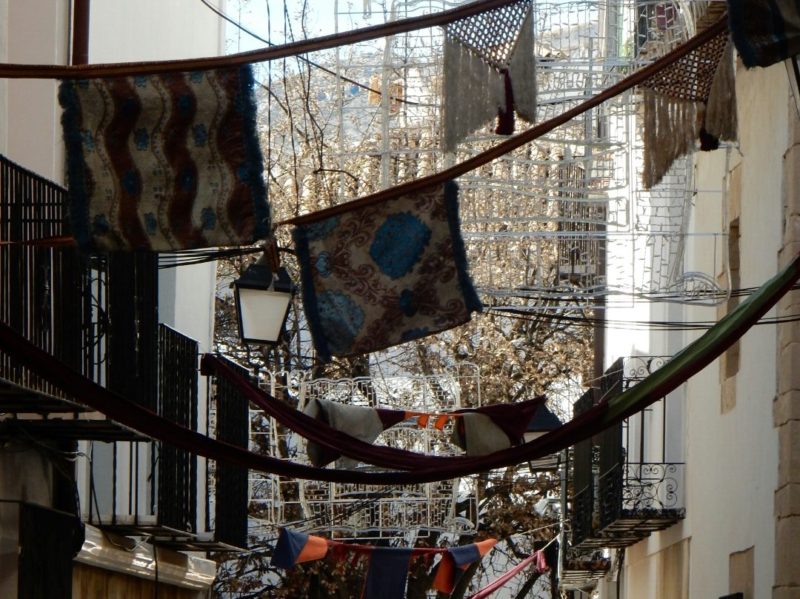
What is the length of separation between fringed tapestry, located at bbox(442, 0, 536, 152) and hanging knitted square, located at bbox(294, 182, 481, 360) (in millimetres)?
360

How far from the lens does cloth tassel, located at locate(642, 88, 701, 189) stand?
29.1ft

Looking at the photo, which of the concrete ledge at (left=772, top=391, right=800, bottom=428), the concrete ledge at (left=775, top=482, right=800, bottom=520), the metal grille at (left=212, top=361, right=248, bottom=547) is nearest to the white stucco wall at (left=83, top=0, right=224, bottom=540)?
the metal grille at (left=212, top=361, right=248, bottom=547)

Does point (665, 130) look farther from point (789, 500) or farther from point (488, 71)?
point (789, 500)

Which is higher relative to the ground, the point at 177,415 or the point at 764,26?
the point at 764,26

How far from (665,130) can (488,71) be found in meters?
1.45

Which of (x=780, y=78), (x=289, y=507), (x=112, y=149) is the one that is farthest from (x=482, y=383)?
(x=112, y=149)

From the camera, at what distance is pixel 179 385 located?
1431 centimetres

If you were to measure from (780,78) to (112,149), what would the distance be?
6994 mm

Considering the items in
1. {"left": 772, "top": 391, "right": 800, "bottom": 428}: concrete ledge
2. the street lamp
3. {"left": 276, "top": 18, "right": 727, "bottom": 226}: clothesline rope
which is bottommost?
{"left": 772, "top": 391, "right": 800, "bottom": 428}: concrete ledge

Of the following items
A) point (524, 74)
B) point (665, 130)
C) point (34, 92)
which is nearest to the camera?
point (524, 74)

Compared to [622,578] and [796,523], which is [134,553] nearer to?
[796,523]

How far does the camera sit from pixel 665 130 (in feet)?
29.5

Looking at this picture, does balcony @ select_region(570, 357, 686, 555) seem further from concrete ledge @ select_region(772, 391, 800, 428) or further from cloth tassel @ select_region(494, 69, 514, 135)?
cloth tassel @ select_region(494, 69, 514, 135)

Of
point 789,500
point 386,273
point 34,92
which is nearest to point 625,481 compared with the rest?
point 789,500
